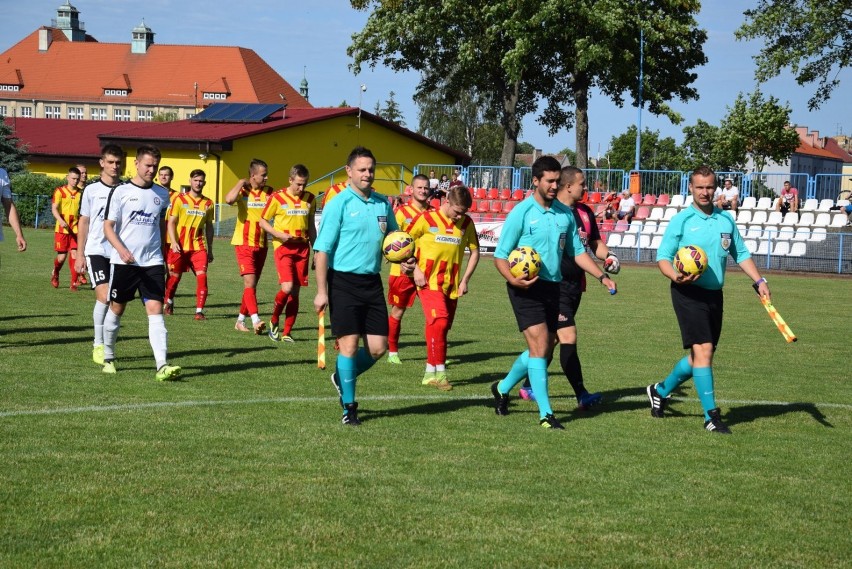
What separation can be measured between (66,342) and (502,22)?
35209mm

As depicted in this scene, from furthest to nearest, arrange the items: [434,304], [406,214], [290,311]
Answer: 1. [290,311]
2. [406,214]
3. [434,304]

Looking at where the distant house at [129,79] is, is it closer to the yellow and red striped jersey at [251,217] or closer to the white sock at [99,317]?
the yellow and red striped jersey at [251,217]

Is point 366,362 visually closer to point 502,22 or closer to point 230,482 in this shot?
point 230,482

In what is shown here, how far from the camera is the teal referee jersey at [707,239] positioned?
849 centimetres

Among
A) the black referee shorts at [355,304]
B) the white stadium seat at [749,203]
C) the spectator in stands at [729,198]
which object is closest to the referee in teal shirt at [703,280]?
the black referee shorts at [355,304]

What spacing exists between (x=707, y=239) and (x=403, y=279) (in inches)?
164

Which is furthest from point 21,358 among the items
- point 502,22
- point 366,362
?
point 502,22

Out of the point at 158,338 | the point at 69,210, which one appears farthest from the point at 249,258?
the point at 69,210

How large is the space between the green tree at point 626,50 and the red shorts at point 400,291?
110ft

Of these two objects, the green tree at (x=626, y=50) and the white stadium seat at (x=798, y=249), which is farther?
the green tree at (x=626, y=50)

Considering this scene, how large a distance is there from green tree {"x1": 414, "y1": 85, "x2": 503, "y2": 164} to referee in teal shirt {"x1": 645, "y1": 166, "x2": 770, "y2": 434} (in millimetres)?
89308

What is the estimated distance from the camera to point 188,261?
15984 millimetres

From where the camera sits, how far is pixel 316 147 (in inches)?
2160

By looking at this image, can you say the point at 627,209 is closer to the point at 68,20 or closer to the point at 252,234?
the point at 252,234
